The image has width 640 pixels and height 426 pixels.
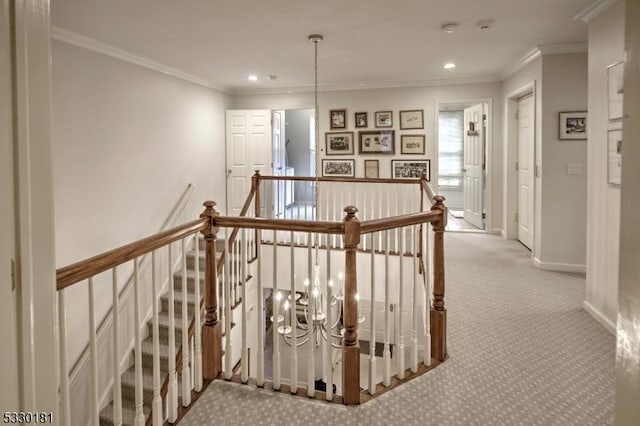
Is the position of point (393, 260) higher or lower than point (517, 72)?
lower

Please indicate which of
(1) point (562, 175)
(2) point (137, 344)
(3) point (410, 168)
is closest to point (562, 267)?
(1) point (562, 175)

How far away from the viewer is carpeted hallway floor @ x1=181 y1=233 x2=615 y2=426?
2.06 metres

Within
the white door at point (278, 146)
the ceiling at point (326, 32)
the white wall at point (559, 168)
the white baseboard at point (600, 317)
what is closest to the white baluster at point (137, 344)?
the ceiling at point (326, 32)

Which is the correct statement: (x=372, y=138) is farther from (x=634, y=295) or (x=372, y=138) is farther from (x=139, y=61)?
(x=634, y=295)

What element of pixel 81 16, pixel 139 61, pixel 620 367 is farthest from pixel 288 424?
pixel 139 61

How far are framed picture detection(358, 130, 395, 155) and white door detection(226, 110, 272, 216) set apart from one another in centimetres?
154

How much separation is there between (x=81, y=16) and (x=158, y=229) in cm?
257

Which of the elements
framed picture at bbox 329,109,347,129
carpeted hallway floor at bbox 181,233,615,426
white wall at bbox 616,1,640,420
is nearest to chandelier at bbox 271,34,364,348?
carpeted hallway floor at bbox 181,233,615,426

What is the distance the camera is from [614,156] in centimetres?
303

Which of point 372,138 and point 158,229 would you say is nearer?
point 158,229

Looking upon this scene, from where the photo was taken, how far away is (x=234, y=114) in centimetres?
679

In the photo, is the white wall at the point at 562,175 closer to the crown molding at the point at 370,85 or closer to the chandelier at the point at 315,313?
the crown molding at the point at 370,85

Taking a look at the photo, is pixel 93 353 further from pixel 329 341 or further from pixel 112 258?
pixel 329 341

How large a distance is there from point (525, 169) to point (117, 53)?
5182 millimetres
